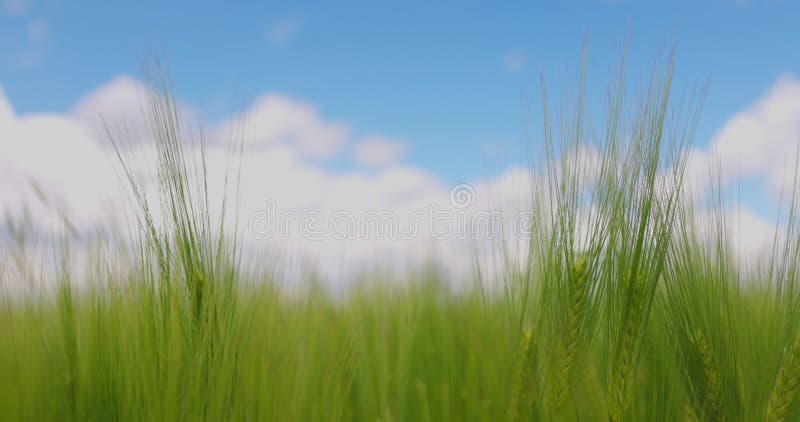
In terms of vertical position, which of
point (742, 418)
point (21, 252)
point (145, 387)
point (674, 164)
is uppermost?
point (674, 164)

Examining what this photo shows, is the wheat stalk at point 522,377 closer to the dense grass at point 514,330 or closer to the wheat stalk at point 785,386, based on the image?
the dense grass at point 514,330

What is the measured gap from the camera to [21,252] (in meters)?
1.86

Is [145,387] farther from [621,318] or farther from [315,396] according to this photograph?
[621,318]

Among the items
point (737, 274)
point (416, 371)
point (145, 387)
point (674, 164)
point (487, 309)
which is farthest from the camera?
point (416, 371)

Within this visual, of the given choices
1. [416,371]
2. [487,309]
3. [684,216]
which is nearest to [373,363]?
[416,371]

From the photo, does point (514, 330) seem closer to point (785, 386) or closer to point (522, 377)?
point (522, 377)

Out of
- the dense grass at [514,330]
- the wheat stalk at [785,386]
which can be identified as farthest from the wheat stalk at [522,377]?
the wheat stalk at [785,386]

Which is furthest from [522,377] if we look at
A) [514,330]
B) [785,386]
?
[785,386]

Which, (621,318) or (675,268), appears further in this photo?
(675,268)

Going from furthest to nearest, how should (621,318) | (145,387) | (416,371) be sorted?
(416,371) < (621,318) < (145,387)

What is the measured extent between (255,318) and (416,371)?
29.6 inches

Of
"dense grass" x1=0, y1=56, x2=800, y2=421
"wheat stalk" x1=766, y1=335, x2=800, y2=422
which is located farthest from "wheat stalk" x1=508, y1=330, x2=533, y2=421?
"wheat stalk" x1=766, y1=335, x2=800, y2=422

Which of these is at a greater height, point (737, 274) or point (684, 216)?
point (684, 216)

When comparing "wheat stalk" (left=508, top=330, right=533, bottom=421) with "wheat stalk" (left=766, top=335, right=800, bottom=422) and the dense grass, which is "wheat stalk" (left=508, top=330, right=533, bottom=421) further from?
"wheat stalk" (left=766, top=335, right=800, bottom=422)
